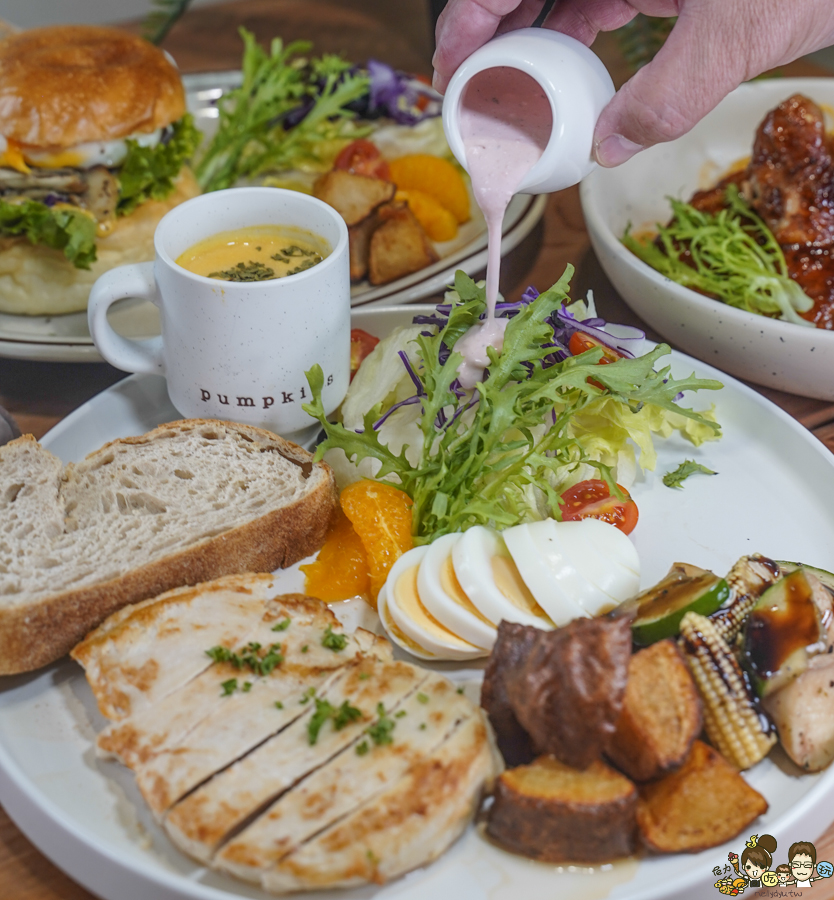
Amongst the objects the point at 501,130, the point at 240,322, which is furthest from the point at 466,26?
the point at 240,322

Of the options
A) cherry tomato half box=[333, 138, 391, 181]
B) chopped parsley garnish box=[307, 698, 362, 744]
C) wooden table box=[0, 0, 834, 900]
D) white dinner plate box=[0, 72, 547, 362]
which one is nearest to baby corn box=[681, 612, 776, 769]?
wooden table box=[0, 0, 834, 900]

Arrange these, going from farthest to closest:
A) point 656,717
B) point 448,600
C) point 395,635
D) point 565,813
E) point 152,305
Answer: point 152,305 < point 395,635 < point 448,600 < point 656,717 < point 565,813

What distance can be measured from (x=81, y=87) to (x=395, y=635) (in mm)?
2600

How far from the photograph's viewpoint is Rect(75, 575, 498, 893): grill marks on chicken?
5.23 ft

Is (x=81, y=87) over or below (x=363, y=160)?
over

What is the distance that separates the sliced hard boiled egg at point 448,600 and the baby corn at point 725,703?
449 mm

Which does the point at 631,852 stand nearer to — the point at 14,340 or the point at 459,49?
the point at 459,49

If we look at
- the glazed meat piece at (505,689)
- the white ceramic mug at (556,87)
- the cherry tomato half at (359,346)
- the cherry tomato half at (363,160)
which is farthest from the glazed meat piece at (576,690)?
the cherry tomato half at (363,160)

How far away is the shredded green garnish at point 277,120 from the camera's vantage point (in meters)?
4.15

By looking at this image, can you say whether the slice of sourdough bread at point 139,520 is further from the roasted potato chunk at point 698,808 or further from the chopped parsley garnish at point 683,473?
the roasted potato chunk at point 698,808

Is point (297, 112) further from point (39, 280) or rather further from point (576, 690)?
point (576, 690)

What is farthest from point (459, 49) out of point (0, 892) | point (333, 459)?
point (0, 892)

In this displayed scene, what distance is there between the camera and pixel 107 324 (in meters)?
2.62

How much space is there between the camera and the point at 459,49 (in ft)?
8.11
